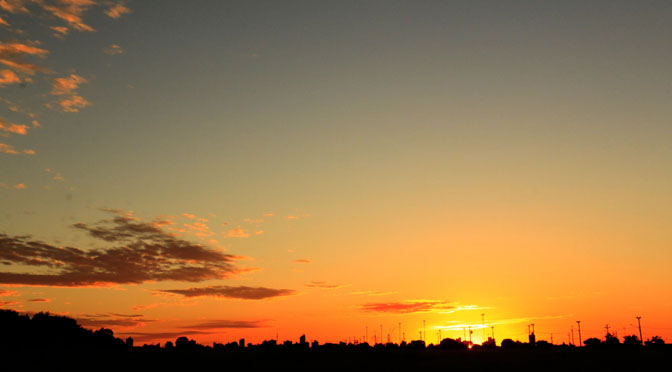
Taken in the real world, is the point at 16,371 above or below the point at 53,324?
below

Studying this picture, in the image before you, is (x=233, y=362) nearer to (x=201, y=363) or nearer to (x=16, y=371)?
(x=201, y=363)

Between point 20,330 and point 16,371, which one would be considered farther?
point 20,330

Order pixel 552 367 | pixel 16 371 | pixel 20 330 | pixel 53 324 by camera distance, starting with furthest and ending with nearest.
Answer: pixel 53 324 → pixel 20 330 → pixel 552 367 → pixel 16 371

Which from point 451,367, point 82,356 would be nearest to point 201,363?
point 82,356

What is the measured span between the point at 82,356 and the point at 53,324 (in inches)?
2647

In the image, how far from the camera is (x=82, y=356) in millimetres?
97500

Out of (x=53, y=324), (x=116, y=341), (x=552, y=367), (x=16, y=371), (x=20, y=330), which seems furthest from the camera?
(x=116, y=341)

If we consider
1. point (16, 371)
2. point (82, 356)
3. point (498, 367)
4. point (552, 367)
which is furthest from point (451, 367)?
point (16, 371)

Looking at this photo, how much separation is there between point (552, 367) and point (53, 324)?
401ft

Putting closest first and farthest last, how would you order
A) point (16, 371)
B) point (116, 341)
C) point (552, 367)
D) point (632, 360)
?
point (16, 371) < point (552, 367) < point (632, 360) < point (116, 341)

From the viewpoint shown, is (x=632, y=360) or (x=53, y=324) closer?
(x=632, y=360)

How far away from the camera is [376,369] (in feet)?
343

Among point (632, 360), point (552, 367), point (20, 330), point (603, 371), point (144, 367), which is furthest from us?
point (20, 330)

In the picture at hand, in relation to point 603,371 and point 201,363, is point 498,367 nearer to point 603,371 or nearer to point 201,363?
point 603,371
